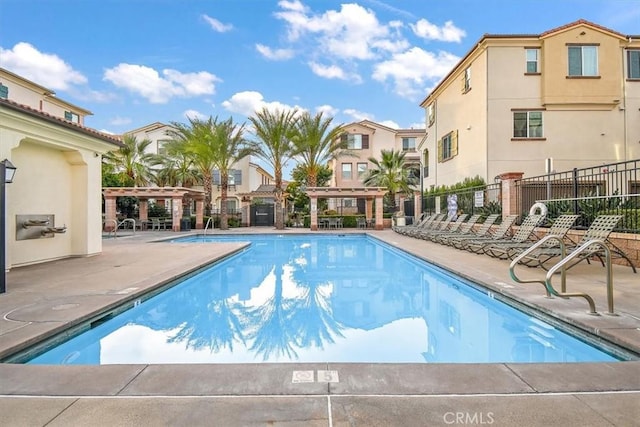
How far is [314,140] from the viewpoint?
24.8 m

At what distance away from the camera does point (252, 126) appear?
82.1 ft

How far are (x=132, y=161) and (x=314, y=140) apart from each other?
17.6 meters

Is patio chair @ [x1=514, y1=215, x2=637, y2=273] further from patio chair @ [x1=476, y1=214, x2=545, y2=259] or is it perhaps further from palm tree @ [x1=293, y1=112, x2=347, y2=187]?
palm tree @ [x1=293, y1=112, x2=347, y2=187]

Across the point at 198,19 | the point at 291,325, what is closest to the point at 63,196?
the point at 291,325

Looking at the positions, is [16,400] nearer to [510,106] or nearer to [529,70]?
[510,106]

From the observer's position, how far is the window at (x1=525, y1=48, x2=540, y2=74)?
18219 mm

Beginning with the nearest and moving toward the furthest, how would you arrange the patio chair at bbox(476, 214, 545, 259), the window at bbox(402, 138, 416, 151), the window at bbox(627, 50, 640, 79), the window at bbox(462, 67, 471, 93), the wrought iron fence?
the wrought iron fence, the patio chair at bbox(476, 214, 545, 259), the window at bbox(627, 50, 640, 79), the window at bbox(462, 67, 471, 93), the window at bbox(402, 138, 416, 151)

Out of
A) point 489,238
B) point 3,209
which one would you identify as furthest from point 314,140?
point 3,209

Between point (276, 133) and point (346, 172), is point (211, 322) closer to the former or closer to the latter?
point (276, 133)

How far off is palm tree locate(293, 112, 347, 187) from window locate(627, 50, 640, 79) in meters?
15.2

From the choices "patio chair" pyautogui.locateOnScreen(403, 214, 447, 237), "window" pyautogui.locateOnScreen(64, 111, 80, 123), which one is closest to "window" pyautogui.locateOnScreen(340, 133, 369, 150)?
"patio chair" pyautogui.locateOnScreen(403, 214, 447, 237)

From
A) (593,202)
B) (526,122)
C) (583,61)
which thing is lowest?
(593,202)

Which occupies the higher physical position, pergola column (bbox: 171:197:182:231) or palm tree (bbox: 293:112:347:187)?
palm tree (bbox: 293:112:347:187)
